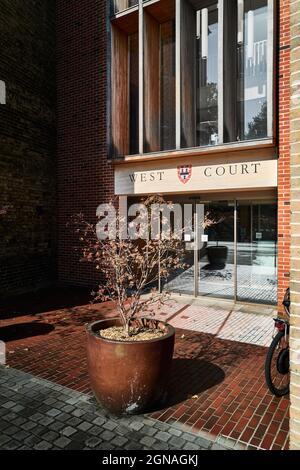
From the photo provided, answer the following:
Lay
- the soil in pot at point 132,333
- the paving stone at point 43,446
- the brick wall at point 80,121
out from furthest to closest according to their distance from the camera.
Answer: the brick wall at point 80,121 → the soil in pot at point 132,333 → the paving stone at point 43,446

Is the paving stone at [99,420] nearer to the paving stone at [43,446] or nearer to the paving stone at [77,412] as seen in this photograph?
the paving stone at [77,412]

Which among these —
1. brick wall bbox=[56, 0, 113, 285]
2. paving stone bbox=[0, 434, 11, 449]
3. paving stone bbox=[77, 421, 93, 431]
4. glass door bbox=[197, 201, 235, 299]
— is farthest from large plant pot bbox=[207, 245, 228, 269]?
paving stone bbox=[0, 434, 11, 449]

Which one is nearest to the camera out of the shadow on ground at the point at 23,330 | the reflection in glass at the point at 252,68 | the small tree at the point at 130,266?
the small tree at the point at 130,266

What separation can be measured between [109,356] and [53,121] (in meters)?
9.07

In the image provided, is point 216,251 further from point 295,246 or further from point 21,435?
point 21,435

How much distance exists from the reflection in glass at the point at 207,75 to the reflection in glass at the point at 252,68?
0.67 metres

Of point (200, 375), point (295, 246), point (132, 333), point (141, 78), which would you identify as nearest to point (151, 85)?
point (141, 78)

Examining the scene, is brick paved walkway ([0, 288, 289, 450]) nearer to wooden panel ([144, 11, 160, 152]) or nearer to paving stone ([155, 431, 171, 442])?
paving stone ([155, 431, 171, 442])

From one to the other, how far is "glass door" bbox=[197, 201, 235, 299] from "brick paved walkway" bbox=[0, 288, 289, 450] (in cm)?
274

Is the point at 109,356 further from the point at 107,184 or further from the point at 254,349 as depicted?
the point at 107,184

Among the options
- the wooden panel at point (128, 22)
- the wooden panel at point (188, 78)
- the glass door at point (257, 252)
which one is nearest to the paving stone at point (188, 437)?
the glass door at point (257, 252)

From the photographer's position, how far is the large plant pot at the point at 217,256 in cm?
906

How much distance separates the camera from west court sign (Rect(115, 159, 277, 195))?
25.3ft

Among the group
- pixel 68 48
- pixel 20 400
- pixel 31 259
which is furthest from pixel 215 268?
pixel 68 48
